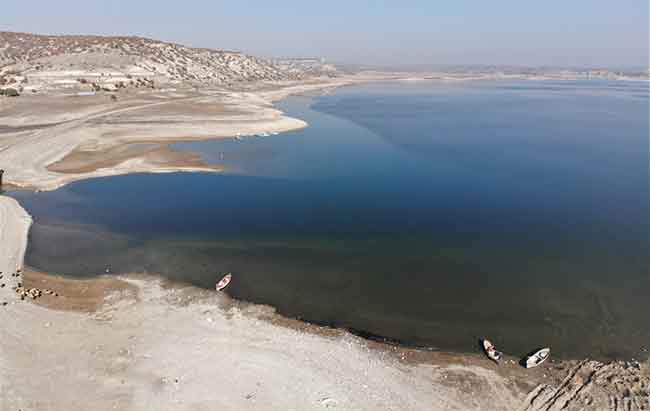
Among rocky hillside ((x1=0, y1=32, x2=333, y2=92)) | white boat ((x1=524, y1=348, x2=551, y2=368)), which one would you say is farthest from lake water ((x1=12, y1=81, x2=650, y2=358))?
rocky hillside ((x1=0, y1=32, x2=333, y2=92))

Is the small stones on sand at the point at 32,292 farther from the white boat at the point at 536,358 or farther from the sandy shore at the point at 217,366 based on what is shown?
the white boat at the point at 536,358

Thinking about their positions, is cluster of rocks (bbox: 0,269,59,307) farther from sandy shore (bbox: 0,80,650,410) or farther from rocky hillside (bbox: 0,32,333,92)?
rocky hillside (bbox: 0,32,333,92)

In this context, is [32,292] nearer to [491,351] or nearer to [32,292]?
[32,292]

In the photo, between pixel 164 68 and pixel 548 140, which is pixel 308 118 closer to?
pixel 548 140

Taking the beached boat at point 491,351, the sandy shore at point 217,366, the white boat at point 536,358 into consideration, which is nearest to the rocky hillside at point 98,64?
the sandy shore at point 217,366

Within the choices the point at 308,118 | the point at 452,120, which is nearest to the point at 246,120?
the point at 308,118
